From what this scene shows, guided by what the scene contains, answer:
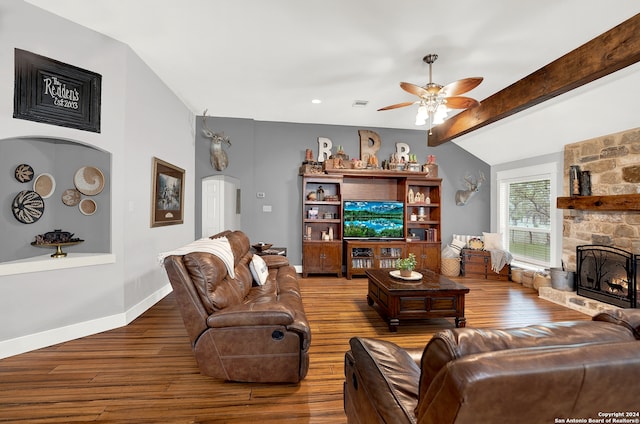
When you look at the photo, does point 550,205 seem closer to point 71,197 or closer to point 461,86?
point 461,86

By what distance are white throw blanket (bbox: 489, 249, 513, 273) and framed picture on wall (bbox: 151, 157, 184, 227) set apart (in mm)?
5532

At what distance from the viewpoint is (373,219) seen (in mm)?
5570

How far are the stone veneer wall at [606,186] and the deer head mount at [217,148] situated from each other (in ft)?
18.5

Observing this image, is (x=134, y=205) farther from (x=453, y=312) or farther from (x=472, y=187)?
(x=472, y=187)

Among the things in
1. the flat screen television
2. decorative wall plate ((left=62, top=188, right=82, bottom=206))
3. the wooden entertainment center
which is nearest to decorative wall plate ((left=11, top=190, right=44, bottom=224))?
decorative wall plate ((left=62, top=188, right=82, bottom=206))

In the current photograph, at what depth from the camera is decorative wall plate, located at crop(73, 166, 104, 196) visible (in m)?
3.02

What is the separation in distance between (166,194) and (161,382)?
2689mm

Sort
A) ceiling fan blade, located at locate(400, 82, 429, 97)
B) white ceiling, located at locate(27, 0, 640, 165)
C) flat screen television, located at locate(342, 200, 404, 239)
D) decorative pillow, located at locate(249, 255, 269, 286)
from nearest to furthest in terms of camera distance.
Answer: white ceiling, located at locate(27, 0, 640, 165), ceiling fan blade, located at locate(400, 82, 429, 97), decorative pillow, located at locate(249, 255, 269, 286), flat screen television, located at locate(342, 200, 404, 239)

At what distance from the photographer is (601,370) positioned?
0.69 m

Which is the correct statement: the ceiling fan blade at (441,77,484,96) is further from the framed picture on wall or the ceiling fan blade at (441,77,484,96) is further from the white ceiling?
the framed picture on wall

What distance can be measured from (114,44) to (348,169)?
3.77 metres

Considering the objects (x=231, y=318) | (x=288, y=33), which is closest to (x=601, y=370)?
(x=231, y=318)

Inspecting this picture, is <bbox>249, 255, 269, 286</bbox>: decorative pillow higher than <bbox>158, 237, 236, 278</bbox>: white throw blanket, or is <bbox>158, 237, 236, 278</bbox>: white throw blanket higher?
<bbox>158, 237, 236, 278</bbox>: white throw blanket

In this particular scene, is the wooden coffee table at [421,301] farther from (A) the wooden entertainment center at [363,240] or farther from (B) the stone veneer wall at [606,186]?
(B) the stone veneer wall at [606,186]
